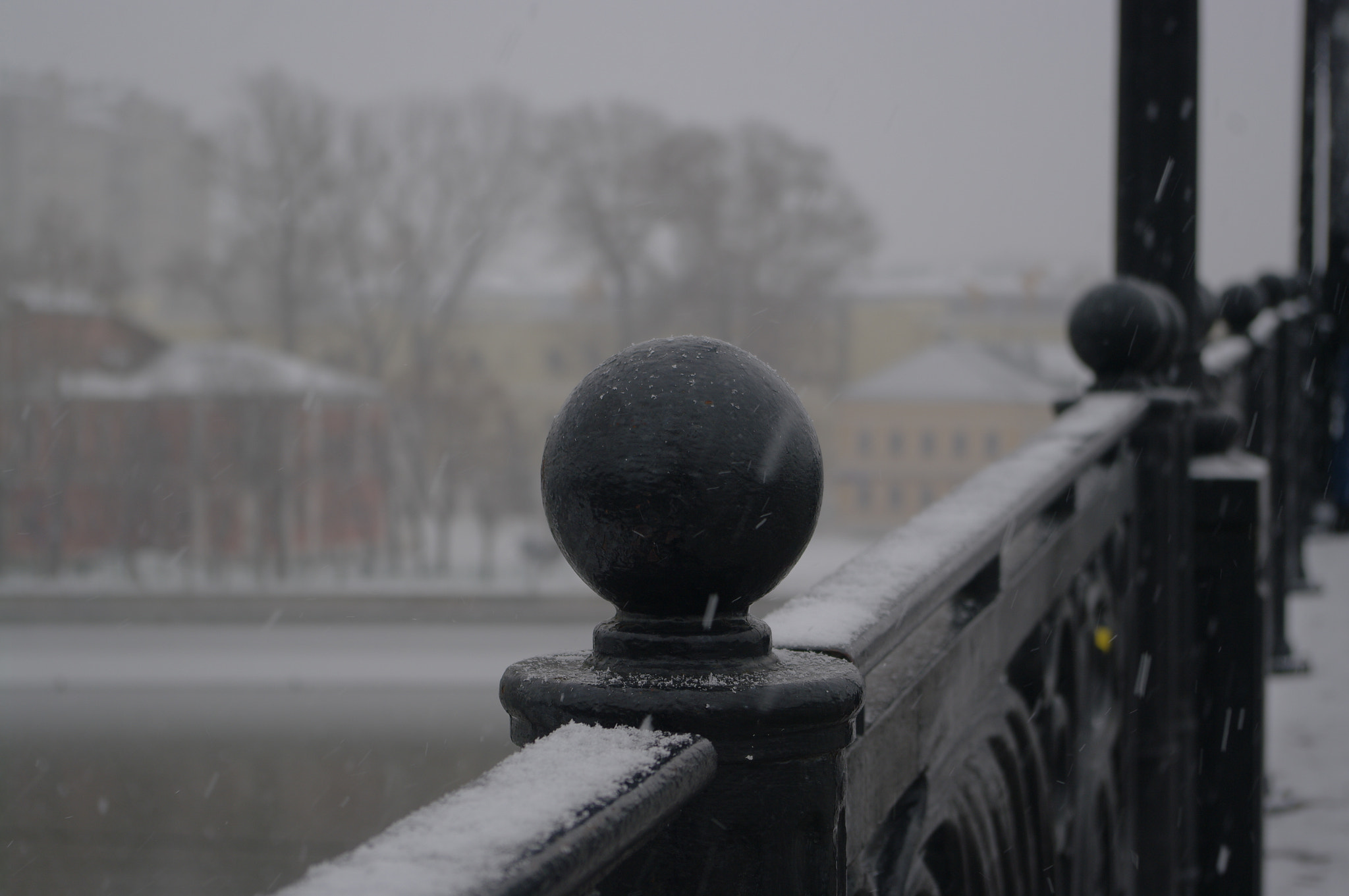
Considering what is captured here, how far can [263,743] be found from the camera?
29891 mm

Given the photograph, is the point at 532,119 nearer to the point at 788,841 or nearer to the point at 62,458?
the point at 62,458

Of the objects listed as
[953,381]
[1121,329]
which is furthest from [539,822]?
[953,381]

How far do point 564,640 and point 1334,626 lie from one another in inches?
1068

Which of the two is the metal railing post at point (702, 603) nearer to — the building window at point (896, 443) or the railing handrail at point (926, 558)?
the railing handrail at point (926, 558)

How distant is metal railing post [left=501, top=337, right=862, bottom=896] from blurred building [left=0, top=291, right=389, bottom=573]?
138 feet

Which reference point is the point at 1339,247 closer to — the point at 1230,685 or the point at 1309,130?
the point at 1309,130

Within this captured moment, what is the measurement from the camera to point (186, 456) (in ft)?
140

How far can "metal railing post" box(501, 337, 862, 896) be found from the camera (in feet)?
2.69

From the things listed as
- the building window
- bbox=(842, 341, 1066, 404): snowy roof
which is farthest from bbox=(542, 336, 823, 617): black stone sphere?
the building window

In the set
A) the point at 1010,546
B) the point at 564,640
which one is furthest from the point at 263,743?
the point at 1010,546

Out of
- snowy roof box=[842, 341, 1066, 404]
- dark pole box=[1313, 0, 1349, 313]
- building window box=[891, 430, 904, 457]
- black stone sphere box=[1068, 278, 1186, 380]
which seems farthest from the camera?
→ snowy roof box=[842, 341, 1066, 404]

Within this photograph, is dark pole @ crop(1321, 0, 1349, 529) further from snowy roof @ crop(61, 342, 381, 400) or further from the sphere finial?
snowy roof @ crop(61, 342, 381, 400)

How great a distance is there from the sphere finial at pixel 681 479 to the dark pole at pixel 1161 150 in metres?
3.08

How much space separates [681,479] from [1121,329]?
2.48 metres
